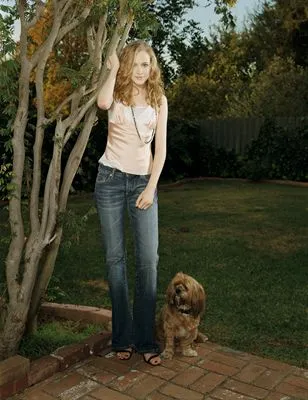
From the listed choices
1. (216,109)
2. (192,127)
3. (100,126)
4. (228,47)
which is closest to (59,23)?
(100,126)

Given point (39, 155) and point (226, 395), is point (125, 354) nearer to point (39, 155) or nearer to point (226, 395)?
point (226, 395)

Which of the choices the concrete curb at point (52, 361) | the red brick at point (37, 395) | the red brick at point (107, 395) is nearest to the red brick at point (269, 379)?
the red brick at point (107, 395)

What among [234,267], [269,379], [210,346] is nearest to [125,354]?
[210,346]

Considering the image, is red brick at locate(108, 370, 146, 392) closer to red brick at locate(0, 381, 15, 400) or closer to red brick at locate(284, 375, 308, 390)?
red brick at locate(0, 381, 15, 400)

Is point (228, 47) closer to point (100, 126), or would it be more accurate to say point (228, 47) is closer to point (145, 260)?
point (100, 126)

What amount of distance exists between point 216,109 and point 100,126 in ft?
50.0

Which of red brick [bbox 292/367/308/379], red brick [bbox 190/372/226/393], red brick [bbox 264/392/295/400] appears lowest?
red brick [bbox 292/367/308/379]

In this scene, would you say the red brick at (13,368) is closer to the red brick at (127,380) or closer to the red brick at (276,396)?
the red brick at (127,380)

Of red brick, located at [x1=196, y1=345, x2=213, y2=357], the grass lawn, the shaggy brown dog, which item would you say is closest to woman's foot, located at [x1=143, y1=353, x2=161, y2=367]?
the shaggy brown dog

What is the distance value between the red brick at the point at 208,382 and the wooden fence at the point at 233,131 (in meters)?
14.4

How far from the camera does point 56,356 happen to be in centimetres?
362

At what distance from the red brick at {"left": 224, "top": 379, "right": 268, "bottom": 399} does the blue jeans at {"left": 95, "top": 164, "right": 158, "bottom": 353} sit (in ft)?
2.01

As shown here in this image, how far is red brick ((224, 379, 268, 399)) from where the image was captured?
331 cm

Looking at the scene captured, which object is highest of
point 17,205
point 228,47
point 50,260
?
point 228,47
